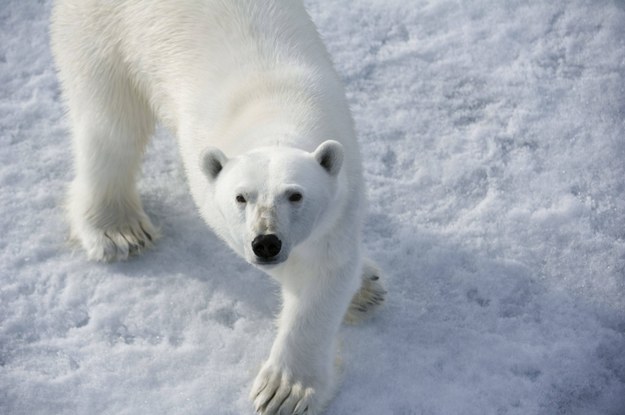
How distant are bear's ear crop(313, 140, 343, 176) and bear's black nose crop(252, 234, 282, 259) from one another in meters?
0.33

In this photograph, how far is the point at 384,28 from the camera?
5.96 meters

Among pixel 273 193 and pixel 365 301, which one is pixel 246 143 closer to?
pixel 273 193

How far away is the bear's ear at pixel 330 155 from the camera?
10.9 ft

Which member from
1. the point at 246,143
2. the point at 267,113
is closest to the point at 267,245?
the point at 246,143

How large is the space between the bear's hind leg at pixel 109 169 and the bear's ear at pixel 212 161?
1.13m

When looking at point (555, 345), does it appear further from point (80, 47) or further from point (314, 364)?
point (80, 47)

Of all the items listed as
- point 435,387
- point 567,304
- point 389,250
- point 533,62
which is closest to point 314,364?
point 435,387

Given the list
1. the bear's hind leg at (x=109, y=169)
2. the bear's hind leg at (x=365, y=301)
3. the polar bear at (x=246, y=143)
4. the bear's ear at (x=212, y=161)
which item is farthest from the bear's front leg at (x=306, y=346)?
the bear's hind leg at (x=109, y=169)

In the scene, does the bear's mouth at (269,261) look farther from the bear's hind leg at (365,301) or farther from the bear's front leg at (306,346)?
the bear's hind leg at (365,301)

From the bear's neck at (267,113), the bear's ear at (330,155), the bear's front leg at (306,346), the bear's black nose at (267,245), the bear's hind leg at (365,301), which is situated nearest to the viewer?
the bear's black nose at (267,245)

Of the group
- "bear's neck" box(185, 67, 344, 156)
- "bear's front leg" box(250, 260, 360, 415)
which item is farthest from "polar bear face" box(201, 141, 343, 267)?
"bear's front leg" box(250, 260, 360, 415)

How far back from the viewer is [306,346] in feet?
13.0

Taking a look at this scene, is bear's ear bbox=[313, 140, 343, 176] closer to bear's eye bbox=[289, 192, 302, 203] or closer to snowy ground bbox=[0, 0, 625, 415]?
bear's eye bbox=[289, 192, 302, 203]

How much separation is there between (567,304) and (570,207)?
596mm
